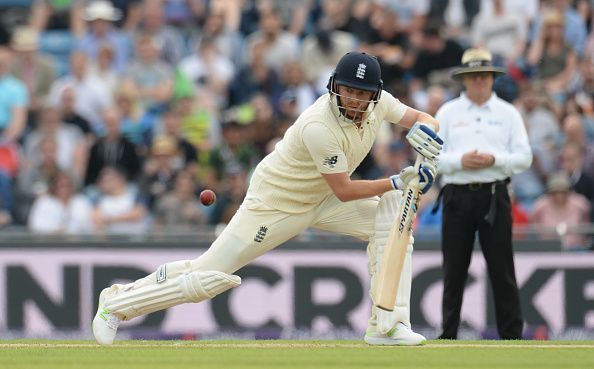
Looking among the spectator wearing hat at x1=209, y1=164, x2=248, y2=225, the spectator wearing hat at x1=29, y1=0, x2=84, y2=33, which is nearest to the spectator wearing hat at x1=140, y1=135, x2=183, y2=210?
the spectator wearing hat at x1=209, y1=164, x2=248, y2=225

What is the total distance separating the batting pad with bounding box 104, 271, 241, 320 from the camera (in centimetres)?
908

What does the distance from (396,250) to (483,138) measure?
85.8 inches

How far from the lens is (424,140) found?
8.90m

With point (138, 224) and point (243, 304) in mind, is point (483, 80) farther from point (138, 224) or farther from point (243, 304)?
point (138, 224)

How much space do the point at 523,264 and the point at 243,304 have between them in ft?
8.49

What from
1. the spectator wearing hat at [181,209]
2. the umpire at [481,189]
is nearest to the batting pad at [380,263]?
the umpire at [481,189]

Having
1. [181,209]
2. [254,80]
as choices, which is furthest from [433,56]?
[181,209]

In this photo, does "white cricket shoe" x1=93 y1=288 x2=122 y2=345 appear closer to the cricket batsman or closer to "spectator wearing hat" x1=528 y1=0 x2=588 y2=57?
the cricket batsman

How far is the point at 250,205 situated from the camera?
9.23 metres

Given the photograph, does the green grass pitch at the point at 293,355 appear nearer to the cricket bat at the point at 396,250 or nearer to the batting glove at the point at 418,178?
the cricket bat at the point at 396,250

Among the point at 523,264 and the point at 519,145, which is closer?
the point at 519,145

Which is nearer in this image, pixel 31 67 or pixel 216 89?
pixel 216 89

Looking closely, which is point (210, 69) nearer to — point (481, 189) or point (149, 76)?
point (149, 76)

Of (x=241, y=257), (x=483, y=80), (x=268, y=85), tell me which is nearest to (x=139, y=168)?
(x=268, y=85)
